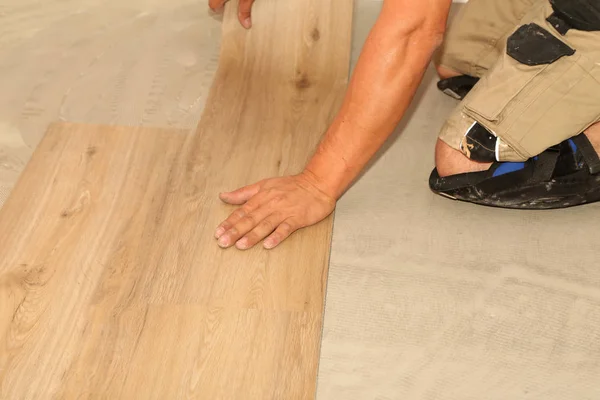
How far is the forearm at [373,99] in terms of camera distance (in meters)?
1.58

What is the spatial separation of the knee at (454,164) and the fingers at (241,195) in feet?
1.68

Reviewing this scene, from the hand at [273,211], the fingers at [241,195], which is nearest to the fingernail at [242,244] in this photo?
the hand at [273,211]

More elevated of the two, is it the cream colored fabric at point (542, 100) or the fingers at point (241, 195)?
the cream colored fabric at point (542, 100)

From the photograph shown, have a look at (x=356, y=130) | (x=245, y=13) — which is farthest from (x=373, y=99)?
(x=245, y=13)

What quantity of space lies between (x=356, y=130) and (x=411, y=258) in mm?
347

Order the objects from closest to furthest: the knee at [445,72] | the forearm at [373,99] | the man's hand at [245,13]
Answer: the forearm at [373,99] < the knee at [445,72] < the man's hand at [245,13]

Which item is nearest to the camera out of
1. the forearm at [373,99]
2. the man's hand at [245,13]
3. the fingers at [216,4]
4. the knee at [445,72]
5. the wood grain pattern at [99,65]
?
the forearm at [373,99]

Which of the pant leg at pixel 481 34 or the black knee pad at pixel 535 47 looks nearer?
the black knee pad at pixel 535 47

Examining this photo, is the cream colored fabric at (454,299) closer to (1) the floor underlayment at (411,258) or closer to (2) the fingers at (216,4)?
(1) the floor underlayment at (411,258)

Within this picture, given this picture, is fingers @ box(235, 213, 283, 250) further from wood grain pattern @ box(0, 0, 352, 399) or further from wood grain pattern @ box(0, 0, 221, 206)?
wood grain pattern @ box(0, 0, 221, 206)

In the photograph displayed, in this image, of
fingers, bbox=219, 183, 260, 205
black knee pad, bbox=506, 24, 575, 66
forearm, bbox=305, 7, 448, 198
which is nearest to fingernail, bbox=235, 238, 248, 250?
fingers, bbox=219, 183, 260, 205

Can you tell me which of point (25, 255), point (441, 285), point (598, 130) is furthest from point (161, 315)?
point (598, 130)

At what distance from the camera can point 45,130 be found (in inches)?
83.3

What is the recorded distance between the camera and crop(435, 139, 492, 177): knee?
1887mm
